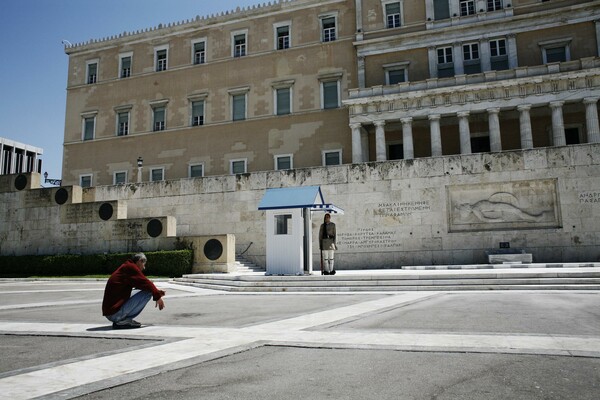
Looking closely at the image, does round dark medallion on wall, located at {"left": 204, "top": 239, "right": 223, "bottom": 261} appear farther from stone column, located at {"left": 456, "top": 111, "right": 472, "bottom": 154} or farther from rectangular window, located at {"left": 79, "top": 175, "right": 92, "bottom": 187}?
rectangular window, located at {"left": 79, "top": 175, "right": 92, "bottom": 187}

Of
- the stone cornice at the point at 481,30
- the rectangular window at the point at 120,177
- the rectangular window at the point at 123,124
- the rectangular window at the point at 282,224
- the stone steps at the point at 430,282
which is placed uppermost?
the stone cornice at the point at 481,30

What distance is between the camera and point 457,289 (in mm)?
13828

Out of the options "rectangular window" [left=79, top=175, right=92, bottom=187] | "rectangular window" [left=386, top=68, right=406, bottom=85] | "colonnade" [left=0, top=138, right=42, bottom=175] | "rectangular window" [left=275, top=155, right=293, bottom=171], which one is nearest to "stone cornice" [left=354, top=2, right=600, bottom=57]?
"rectangular window" [left=386, top=68, right=406, bottom=85]

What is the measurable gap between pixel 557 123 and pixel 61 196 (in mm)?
30892

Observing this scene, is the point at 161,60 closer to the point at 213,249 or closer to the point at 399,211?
the point at 213,249

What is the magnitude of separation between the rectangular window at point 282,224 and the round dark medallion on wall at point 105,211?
11.4m

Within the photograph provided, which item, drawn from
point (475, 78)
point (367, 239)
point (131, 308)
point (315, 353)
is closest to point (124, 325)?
point (131, 308)

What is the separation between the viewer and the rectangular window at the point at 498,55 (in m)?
34.5

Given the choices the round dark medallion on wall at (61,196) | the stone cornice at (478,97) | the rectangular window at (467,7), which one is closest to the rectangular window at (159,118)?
the stone cornice at (478,97)

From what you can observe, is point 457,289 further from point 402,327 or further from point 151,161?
point 151,161

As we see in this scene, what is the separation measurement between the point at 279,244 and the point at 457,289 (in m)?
6.54

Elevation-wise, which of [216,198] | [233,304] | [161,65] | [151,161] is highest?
[161,65]

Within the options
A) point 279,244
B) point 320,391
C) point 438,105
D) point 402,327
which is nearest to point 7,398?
point 320,391

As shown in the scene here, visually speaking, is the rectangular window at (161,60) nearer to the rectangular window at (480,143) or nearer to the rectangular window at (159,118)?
the rectangular window at (159,118)
